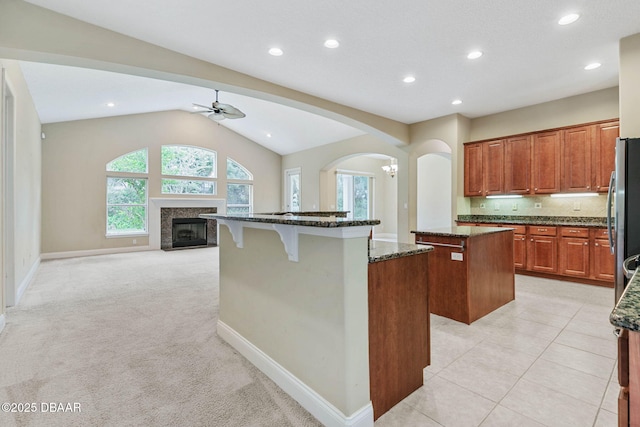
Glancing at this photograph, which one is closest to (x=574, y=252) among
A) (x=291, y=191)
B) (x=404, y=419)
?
(x=404, y=419)

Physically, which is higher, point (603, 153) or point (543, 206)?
point (603, 153)

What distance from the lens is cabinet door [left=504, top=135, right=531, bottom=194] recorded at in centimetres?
509

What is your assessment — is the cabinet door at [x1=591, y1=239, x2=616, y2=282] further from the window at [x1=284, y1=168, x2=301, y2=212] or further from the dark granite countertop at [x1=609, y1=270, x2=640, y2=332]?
the window at [x1=284, y1=168, x2=301, y2=212]

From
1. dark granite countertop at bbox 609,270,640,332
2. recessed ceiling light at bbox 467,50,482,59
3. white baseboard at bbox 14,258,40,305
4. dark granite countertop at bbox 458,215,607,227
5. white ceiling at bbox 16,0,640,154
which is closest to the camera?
dark granite countertop at bbox 609,270,640,332

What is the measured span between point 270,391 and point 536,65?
15.2 ft

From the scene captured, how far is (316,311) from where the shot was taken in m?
1.67

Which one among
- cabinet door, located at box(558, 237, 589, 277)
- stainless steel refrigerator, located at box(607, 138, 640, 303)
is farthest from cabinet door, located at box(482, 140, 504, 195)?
stainless steel refrigerator, located at box(607, 138, 640, 303)

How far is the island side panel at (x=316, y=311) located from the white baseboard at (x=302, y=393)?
0.03 meters

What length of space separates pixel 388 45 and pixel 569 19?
1659 mm

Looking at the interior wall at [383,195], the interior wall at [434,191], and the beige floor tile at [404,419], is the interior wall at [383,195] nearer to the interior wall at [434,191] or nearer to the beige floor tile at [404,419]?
the interior wall at [434,191]

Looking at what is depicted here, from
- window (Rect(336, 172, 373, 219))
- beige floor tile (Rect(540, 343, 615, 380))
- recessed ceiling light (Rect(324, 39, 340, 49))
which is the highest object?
recessed ceiling light (Rect(324, 39, 340, 49))

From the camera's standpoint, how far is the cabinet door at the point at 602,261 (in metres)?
4.08

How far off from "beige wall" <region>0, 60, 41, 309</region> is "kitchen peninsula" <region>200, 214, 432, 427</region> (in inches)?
117

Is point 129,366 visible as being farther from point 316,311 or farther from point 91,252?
point 91,252
